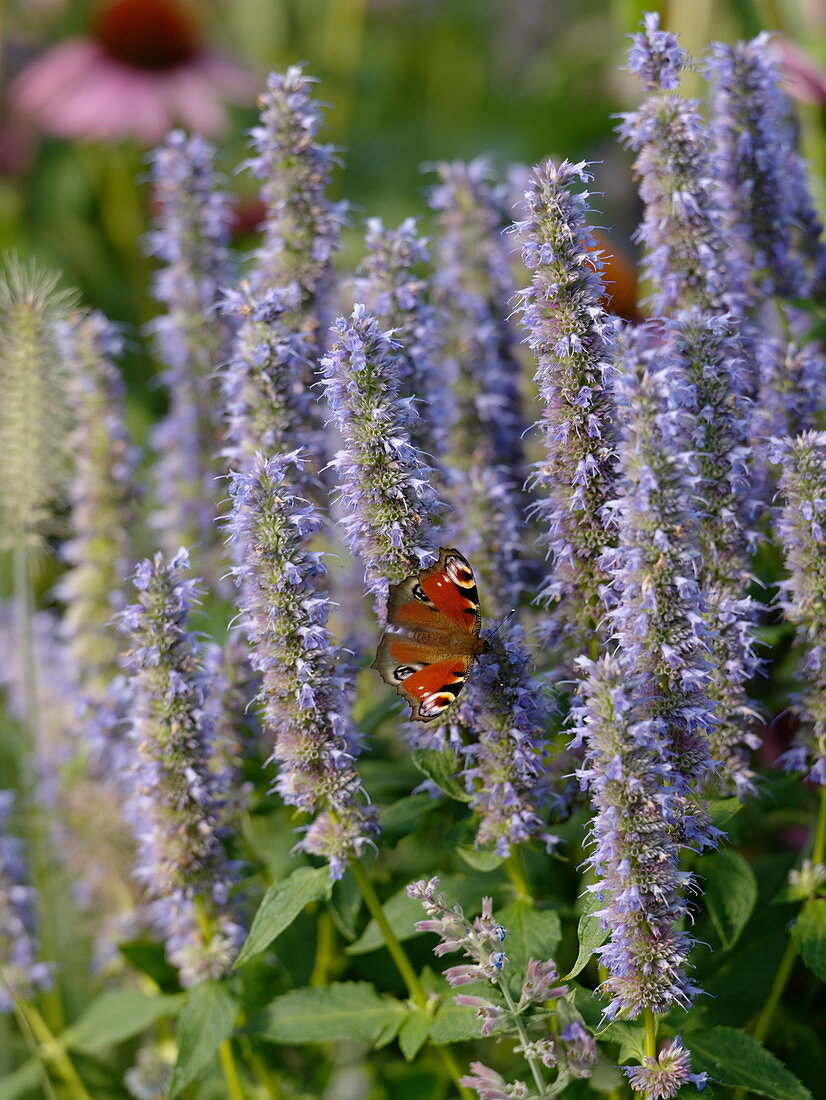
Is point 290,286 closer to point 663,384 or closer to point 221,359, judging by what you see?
point 221,359

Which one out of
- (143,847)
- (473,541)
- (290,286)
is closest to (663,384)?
(473,541)

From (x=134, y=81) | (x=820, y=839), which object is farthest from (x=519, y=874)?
(x=134, y=81)

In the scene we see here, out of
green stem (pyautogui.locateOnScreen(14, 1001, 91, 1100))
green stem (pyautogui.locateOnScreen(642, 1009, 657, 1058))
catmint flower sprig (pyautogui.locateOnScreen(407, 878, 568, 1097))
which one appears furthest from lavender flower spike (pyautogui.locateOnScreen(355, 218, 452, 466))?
green stem (pyautogui.locateOnScreen(14, 1001, 91, 1100))

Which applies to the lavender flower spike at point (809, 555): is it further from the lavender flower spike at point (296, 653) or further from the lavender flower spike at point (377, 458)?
the lavender flower spike at point (296, 653)

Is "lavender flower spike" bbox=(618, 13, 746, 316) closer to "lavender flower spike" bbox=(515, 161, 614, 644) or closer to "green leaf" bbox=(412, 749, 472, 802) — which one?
"lavender flower spike" bbox=(515, 161, 614, 644)

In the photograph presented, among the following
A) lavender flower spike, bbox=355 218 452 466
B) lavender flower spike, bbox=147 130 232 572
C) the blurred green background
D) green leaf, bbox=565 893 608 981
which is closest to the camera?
green leaf, bbox=565 893 608 981

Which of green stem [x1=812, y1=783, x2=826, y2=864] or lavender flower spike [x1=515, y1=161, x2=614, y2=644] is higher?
lavender flower spike [x1=515, y1=161, x2=614, y2=644]
